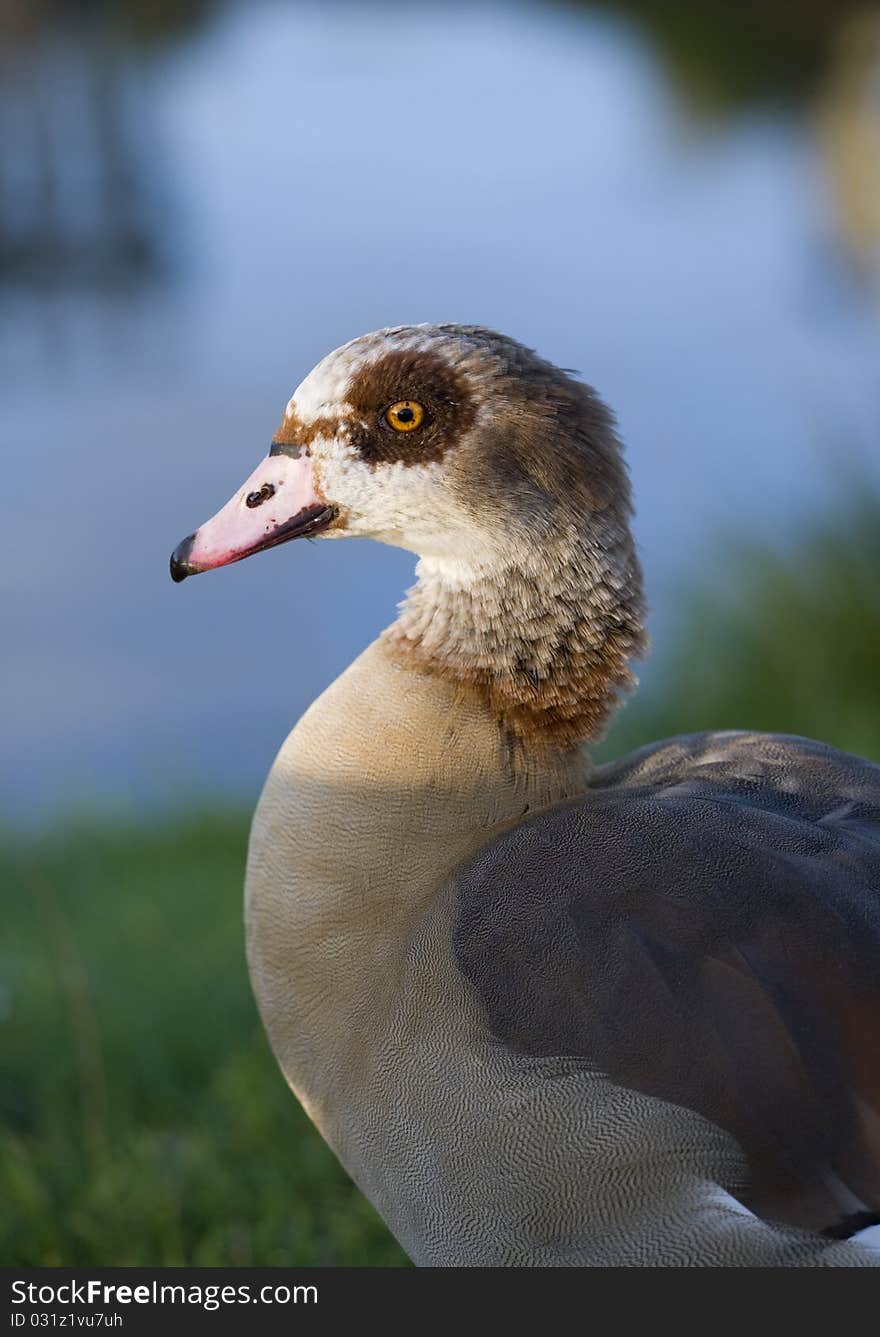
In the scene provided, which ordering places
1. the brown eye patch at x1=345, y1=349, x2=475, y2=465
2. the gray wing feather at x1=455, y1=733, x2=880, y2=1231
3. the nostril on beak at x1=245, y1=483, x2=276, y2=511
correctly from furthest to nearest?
the nostril on beak at x1=245, y1=483, x2=276, y2=511 < the brown eye patch at x1=345, y1=349, x2=475, y2=465 < the gray wing feather at x1=455, y1=733, x2=880, y2=1231

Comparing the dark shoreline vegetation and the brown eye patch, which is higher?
the brown eye patch

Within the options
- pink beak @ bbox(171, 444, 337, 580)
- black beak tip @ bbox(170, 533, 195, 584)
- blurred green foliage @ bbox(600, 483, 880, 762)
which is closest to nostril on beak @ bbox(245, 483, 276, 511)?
pink beak @ bbox(171, 444, 337, 580)

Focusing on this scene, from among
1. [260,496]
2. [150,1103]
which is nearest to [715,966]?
[260,496]

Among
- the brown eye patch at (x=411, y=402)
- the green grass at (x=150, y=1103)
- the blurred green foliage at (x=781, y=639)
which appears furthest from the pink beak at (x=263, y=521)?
the blurred green foliage at (x=781, y=639)

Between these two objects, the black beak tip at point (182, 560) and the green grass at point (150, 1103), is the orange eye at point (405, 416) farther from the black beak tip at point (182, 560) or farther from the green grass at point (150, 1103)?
the green grass at point (150, 1103)

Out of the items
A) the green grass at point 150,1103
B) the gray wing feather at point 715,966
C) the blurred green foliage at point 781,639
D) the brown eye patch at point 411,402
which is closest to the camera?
the gray wing feather at point 715,966

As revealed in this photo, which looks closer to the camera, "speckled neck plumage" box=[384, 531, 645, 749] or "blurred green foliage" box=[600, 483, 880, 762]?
"speckled neck plumage" box=[384, 531, 645, 749]

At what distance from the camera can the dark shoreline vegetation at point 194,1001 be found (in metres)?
3.11

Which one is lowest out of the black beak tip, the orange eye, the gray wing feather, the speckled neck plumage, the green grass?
the green grass

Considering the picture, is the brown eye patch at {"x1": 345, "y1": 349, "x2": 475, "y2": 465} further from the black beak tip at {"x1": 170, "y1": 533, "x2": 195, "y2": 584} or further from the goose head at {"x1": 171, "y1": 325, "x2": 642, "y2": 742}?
the black beak tip at {"x1": 170, "y1": 533, "x2": 195, "y2": 584}

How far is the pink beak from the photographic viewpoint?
256 cm

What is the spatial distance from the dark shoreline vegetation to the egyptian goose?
73 cm

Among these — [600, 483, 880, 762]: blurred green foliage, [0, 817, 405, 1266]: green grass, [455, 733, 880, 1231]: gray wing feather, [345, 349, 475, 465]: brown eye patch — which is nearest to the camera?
[455, 733, 880, 1231]: gray wing feather

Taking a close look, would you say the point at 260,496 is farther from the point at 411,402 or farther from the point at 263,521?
the point at 411,402
